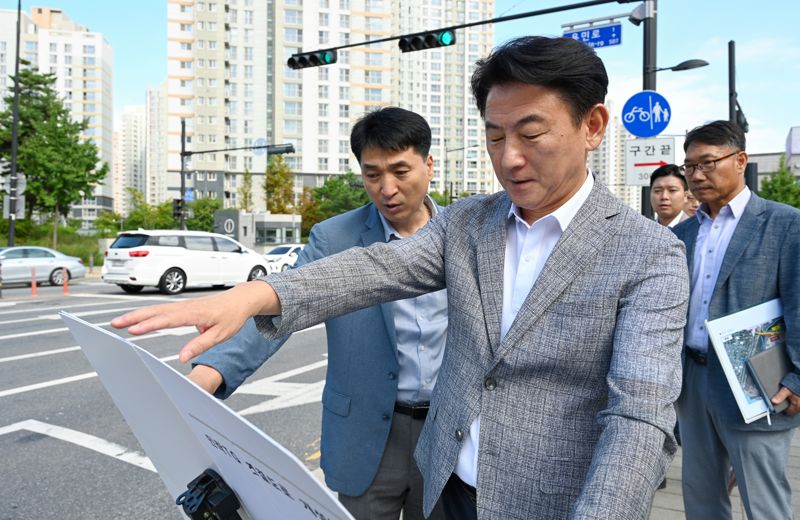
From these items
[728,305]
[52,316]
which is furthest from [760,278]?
[52,316]

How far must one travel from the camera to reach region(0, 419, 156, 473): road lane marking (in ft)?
14.4

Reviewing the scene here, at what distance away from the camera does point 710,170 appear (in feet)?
9.39

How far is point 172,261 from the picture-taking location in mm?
16531

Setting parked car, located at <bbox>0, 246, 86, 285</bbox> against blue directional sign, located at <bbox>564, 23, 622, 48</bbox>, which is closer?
blue directional sign, located at <bbox>564, 23, 622, 48</bbox>

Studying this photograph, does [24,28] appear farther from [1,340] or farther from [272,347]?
[272,347]

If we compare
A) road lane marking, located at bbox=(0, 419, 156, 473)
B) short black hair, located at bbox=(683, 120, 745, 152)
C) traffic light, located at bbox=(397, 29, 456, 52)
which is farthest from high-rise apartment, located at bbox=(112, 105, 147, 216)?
short black hair, located at bbox=(683, 120, 745, 152)

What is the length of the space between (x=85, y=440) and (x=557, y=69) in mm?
4829

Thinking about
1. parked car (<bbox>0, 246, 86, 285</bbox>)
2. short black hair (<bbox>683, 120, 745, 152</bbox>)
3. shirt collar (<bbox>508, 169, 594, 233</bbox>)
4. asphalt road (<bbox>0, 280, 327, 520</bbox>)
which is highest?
short black hair (<bbox>683, 120, 745, 152</bbox>)

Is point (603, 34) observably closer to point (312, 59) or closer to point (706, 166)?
point (312, 59)

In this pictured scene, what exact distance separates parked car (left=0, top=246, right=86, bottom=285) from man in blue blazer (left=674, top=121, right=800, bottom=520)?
20162 millimetres

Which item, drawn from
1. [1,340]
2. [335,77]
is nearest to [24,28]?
[335,77]

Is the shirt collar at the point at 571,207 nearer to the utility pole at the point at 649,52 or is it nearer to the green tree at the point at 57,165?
the utility pole at the point at 649,52

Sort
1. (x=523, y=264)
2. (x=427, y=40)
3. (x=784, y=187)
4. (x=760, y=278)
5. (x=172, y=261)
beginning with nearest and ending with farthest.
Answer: (x=523, y=264) < (x=760, y=278) < (x=427, y=40) < (x=172, y=261) < (x=784, y=187)

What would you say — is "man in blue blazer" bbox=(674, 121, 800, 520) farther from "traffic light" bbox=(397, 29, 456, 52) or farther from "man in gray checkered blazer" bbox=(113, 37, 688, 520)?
"traffic light" bbox=(397, 29, 456, 52)
